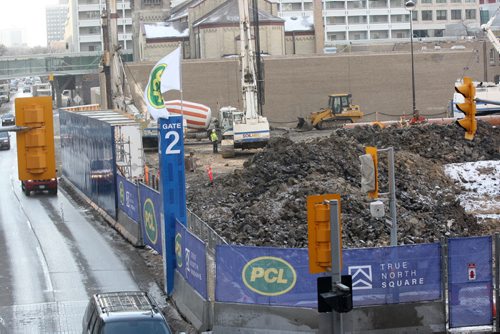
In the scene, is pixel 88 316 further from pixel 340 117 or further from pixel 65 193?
pixel 340 117

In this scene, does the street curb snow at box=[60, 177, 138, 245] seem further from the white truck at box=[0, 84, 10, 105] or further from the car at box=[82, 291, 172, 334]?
the white truck at box=[0, 84, 10, 105]

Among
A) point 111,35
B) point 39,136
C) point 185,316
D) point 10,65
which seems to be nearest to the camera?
point 185,316

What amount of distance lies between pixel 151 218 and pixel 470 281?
12.8 m

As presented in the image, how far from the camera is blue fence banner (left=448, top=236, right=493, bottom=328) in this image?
19.3m

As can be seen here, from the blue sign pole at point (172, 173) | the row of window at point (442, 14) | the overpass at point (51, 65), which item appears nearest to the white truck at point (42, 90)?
the overpass at point (51, 65)

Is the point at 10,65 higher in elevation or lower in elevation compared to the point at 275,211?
higher

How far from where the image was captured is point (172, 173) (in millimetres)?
24078

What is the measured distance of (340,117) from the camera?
7875cm

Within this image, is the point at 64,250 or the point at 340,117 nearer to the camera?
the point at 64,250

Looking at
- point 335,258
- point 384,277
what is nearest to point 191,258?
point 384,277

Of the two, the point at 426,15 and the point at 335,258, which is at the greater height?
the point at 426,15

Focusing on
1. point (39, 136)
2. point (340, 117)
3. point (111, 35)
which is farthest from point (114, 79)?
point (39, 136)

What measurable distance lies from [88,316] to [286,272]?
13.3 feet

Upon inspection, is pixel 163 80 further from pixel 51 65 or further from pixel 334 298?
pixel 51 65
